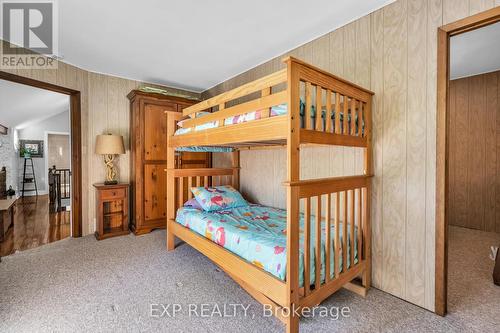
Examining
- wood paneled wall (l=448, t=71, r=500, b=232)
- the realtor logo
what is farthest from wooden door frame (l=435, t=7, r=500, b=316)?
the realtor logo

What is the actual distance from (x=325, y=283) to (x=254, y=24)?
2.23 metres

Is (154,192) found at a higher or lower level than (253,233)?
higher

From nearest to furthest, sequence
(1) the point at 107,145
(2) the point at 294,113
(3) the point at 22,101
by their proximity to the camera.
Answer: (2) the point at 294,113, (1) the point at 107,145, (3) the point at 22,101

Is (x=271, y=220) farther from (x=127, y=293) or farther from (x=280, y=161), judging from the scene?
(x=127, y=293)

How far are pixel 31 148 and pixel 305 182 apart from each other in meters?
8.63

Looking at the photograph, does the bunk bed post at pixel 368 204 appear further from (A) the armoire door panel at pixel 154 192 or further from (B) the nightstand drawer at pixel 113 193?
(B) the nightstand drawer at pixel 113 193

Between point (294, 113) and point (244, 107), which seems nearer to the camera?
point (294, 113)

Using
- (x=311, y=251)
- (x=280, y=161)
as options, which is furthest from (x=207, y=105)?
(x=311, y=251)

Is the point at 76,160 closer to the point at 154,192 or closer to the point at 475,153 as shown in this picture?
the point at 154,192

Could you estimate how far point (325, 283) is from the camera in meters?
1.58

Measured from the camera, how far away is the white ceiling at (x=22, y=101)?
13.0 ft

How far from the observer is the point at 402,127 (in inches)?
72.5

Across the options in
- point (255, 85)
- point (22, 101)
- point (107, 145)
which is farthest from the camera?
point (22, 101)

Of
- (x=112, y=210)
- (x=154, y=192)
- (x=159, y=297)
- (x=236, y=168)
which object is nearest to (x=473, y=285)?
(x=159, y=297)
